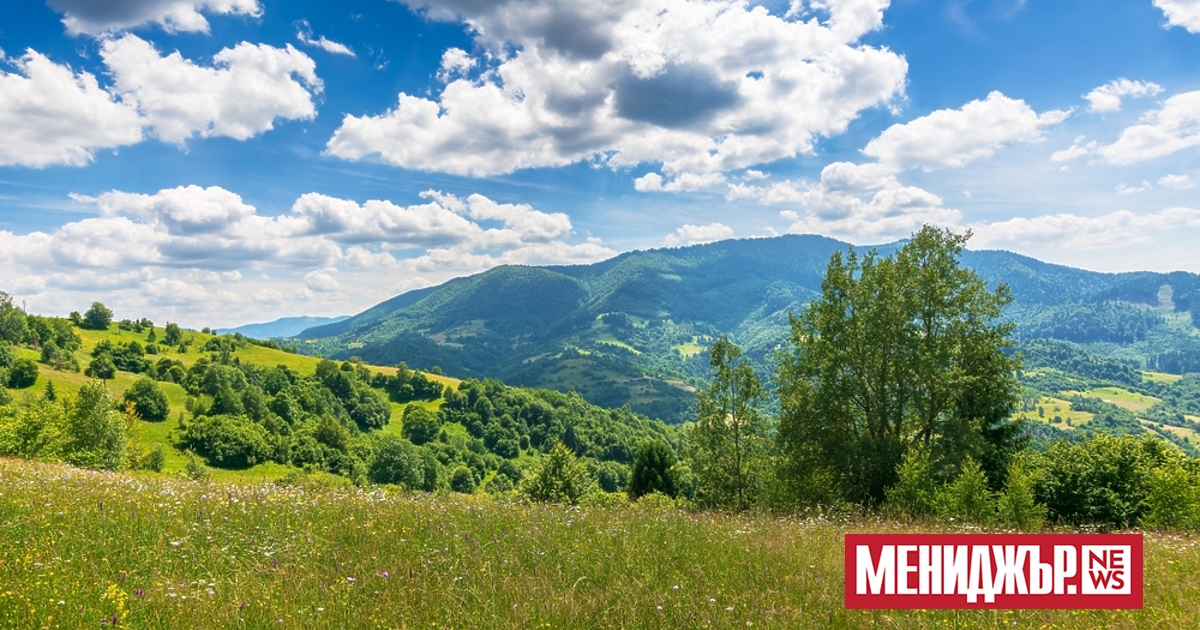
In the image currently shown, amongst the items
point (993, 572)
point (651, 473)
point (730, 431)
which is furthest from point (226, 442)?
point (993, 572)

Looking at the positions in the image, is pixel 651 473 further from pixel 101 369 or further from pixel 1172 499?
pixel 101 369

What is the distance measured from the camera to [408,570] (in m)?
5.75

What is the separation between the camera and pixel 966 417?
25859 mm

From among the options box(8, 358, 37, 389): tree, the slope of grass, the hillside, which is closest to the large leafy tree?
the slope of grass

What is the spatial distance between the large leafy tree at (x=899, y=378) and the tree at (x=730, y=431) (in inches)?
125

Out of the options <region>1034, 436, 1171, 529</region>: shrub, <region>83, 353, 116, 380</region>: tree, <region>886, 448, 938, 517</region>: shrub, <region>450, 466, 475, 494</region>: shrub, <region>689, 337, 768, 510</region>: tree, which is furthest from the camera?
<region>450, 466, 475, 494</region>: shrub

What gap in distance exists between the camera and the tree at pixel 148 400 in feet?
372

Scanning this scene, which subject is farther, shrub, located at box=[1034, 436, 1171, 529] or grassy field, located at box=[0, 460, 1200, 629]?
shrub, located at box=[1034, 436, 1171, 529]

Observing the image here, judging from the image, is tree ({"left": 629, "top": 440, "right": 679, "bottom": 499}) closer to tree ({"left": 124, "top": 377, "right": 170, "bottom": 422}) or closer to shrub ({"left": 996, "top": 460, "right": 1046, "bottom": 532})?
shrub ({"left": 996, "top": 460, "right": 1046, "bottom": 532})

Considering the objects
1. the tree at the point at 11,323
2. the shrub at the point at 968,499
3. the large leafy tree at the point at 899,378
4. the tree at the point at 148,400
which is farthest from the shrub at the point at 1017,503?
the tree at the point at 11,323

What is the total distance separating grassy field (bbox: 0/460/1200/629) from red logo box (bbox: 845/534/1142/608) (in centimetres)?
29

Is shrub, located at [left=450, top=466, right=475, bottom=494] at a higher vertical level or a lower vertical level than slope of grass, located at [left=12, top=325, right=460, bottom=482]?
lower

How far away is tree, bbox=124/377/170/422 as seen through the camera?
11350cm

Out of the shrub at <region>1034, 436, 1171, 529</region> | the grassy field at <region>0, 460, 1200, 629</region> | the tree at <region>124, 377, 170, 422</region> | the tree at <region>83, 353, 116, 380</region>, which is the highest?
the grassy field at <region>0, 460, 1200, 629</region>
